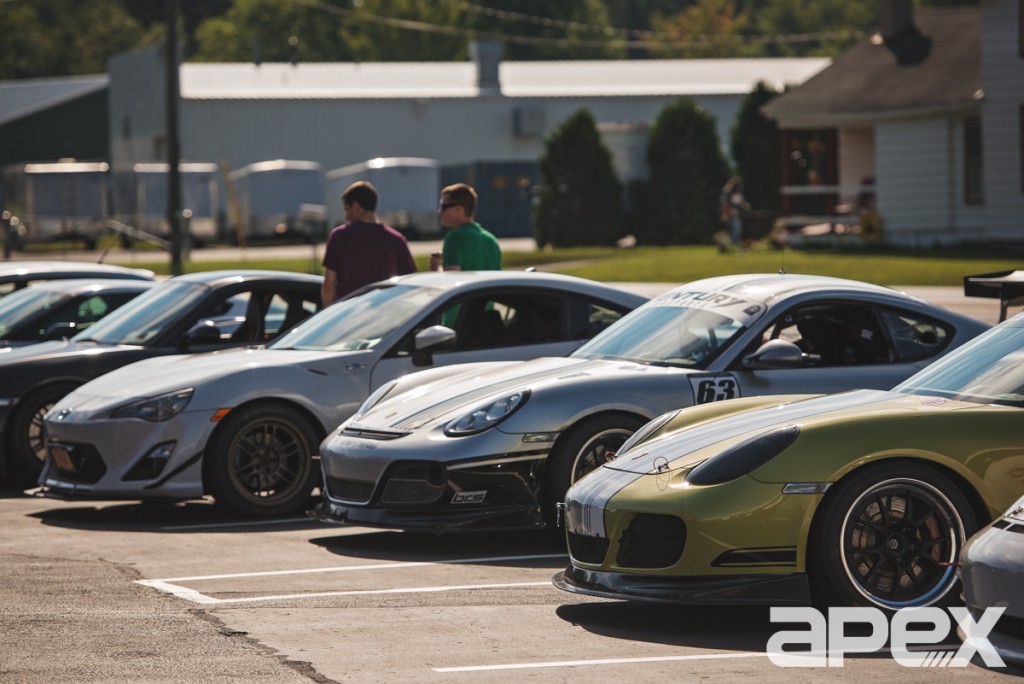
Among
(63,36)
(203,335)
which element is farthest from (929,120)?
(63,36)

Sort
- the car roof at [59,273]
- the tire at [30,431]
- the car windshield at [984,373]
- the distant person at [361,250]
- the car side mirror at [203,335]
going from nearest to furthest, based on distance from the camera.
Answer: the car windshield at [984,373] → the car side mirror at [203,335] → the tire at [30,431] → the distant person at [361,250] → the car roof at [59,273]

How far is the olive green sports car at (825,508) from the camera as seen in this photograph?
264 inches

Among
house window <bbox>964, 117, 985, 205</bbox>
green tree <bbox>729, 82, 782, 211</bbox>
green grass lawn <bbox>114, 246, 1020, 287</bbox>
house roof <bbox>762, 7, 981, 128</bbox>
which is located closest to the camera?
green grass lawn <bbox>114, 246, 1020, 287</bbox>

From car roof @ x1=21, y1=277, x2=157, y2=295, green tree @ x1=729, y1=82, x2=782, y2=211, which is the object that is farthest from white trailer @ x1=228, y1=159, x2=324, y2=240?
car roof @ x1=21, y1=277, x2=157, y2=295

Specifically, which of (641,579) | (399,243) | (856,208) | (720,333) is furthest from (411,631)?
(856,208)

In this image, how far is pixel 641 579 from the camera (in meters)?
6.86

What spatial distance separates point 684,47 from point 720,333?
9398cm

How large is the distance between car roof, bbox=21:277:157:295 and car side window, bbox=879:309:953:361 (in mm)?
6518

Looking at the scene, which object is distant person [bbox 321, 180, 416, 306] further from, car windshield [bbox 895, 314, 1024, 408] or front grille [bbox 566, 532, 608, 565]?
car windshield [bbox 895, 314, 1024, 408]

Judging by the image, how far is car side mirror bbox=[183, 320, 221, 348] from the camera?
11938mm

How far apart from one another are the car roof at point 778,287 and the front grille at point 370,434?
6.12ft

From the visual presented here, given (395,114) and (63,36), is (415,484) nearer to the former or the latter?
(395,114)

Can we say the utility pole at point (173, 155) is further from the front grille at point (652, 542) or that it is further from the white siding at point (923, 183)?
the front grille at point (652, 542)

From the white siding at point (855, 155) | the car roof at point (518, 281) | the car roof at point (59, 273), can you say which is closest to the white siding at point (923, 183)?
the white siding at point (855, 155)
